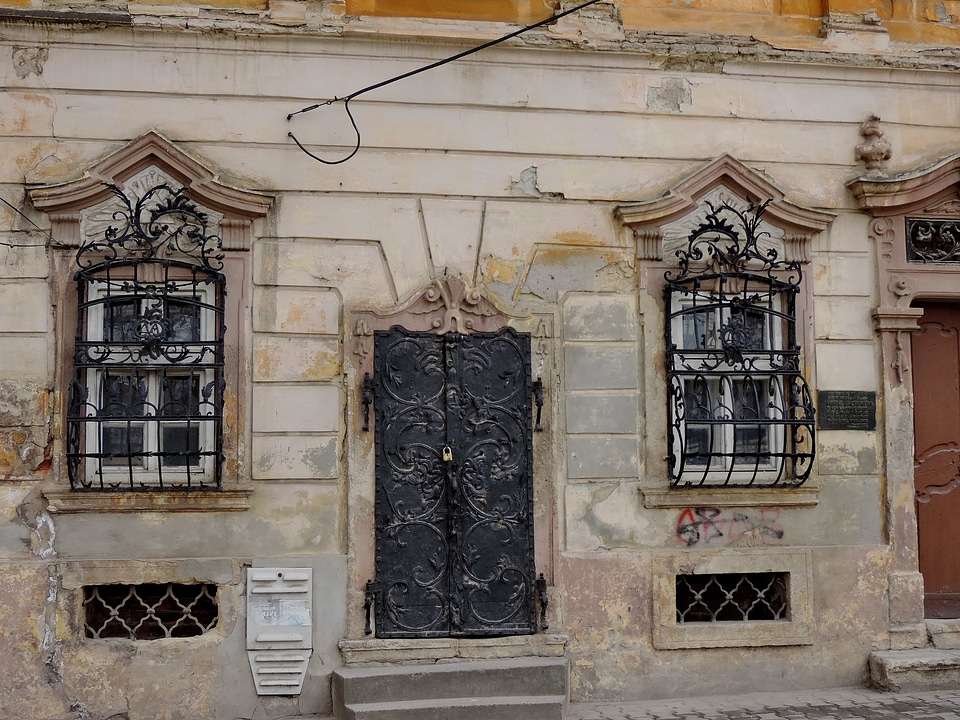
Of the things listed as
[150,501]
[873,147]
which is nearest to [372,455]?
[150,501]

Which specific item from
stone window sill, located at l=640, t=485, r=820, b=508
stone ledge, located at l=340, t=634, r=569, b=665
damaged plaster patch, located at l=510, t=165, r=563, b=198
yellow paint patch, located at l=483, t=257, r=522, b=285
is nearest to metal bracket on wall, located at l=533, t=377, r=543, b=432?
yellow paint patch, located at l=483, t=257, r=522, b=285

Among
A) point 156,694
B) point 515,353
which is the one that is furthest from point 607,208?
point 156,694

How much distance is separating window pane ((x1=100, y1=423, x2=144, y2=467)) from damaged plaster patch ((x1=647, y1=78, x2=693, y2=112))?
396cm

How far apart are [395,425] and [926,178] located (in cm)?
397

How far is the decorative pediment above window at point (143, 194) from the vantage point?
5910 mm

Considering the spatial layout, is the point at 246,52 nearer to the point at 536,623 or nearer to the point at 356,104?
the point at 356,104

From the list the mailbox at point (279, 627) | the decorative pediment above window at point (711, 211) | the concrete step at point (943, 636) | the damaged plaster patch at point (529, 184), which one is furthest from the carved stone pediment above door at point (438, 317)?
the concrete step at point (943, 636)

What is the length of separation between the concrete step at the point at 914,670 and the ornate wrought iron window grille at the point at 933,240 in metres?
2.67

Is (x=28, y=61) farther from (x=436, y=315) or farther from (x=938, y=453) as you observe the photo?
(x=938, y=453)

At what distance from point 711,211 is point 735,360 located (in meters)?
1.02

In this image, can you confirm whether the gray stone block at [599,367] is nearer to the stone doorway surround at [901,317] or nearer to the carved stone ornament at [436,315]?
the carved stone ornament at [436,315]

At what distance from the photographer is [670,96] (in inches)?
258

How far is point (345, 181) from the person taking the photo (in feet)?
20.4

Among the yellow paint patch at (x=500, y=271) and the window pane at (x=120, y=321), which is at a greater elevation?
the yellow paint patch at (x=500, y=271)
